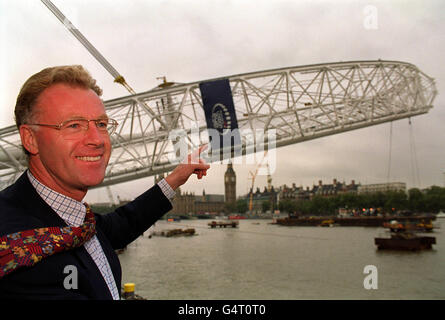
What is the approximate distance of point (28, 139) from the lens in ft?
2.68

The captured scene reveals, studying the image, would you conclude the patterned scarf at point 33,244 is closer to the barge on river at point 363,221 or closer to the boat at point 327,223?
the barge on river at point 363,221

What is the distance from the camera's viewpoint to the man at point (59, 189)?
671mm

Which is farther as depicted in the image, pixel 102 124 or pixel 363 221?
pixel 363 221

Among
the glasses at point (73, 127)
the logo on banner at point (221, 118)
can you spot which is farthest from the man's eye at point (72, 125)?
the logo on banner at point (221, 118)

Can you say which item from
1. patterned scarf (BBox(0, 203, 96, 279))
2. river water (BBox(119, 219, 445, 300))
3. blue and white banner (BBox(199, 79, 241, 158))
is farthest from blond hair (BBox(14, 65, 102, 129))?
river water (BBox(119, 219, 445, 300))

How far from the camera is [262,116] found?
11.9m

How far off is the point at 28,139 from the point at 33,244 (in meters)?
0.26

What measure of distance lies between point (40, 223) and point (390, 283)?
15.6 meters

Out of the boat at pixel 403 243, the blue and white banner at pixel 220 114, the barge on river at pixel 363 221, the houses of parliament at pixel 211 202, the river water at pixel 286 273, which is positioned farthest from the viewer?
the houses of parliament at pixel 211 202

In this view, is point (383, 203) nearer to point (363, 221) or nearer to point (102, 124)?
point (363, 221)

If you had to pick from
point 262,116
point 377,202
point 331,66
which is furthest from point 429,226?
point 262,116

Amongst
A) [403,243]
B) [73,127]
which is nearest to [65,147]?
[73,127]
